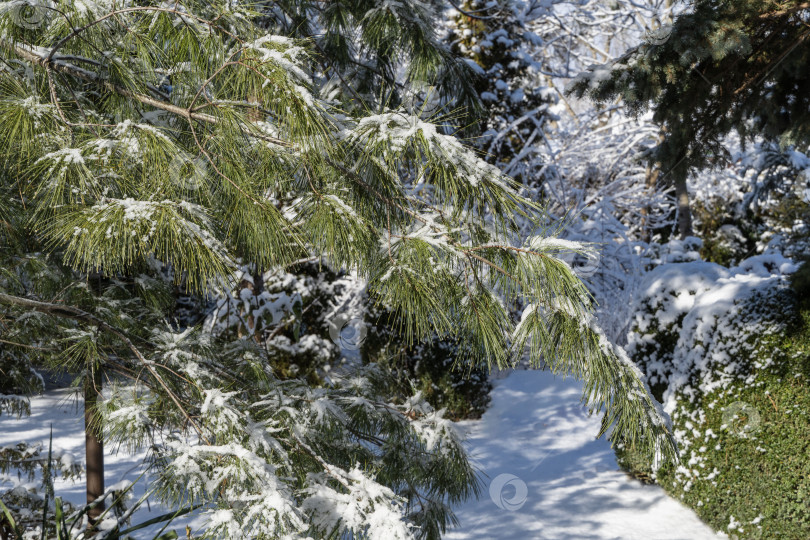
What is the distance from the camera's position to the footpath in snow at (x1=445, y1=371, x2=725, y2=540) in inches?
187

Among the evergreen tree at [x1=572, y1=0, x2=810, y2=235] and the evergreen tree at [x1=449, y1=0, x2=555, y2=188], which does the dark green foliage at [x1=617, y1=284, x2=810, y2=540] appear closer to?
the evergreen tree at [x1=572, y1=0, x2=810, y2=235]

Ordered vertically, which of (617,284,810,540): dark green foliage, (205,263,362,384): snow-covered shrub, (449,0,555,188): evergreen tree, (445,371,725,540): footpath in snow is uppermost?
(449,0,555,188): evergreen tree

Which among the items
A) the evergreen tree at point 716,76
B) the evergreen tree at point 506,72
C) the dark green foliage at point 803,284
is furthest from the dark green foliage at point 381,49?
the evergreen tree at point 506,72

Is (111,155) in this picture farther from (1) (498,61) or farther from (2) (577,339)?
(1) (498,61)

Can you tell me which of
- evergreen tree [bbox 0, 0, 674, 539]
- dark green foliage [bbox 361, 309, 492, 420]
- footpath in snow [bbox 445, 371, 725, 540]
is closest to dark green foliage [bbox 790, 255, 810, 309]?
footpath in snow [bbox 445, 371, 725, 540]

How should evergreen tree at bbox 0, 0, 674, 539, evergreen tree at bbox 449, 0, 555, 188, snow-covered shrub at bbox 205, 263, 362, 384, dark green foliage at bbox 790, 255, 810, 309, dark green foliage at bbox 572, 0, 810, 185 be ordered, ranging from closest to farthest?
evergreen tree at bbox 0, 0, 674, 539
dark green foliage at bbox 572, 0, 810, 185
dark green foliage at bbox 790, 255, 810, 309
snow-covered shrub at bbox 205, 263, 362, 384
evergreen tree at bbox 449, 0, 555, 188

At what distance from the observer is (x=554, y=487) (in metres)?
5.58

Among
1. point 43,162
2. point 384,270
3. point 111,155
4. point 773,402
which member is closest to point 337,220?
point 384,270

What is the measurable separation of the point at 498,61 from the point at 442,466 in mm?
6088

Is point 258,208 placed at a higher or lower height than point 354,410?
higher

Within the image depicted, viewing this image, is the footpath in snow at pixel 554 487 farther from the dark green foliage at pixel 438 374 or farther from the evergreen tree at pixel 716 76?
the evergreen tree at pixel 716 76

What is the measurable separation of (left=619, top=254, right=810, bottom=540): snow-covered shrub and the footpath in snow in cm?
26

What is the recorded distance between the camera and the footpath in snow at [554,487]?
15.6 ft

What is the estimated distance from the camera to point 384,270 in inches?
66.4
